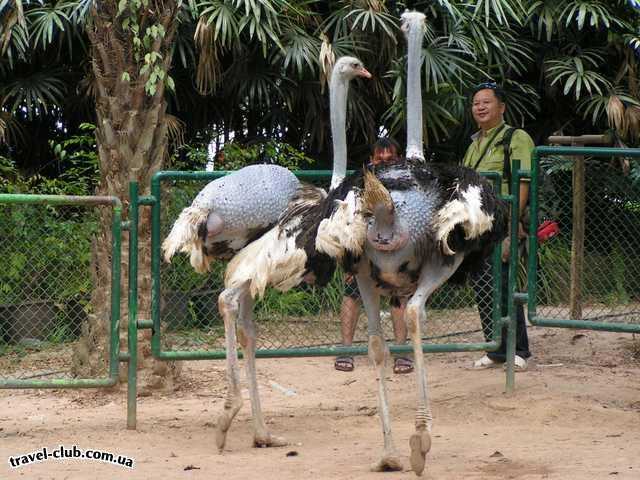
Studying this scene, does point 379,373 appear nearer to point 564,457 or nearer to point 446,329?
point 564,457

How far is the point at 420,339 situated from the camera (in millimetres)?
4953

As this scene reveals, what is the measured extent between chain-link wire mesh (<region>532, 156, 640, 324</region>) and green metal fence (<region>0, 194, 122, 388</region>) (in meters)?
2.77

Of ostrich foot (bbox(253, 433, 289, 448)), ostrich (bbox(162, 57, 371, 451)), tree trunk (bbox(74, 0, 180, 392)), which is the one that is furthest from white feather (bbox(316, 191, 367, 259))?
tree trunk (bbox(74, 0, 180, 392))

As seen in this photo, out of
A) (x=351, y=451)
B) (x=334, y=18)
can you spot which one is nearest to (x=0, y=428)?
(x=351, y=451)

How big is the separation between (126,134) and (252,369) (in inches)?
76.0

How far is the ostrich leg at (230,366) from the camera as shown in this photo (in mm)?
5496

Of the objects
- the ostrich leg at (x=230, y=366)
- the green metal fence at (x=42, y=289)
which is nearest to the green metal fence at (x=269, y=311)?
the green metal fence at (x=42, y=289)

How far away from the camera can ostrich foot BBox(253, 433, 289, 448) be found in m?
5.65

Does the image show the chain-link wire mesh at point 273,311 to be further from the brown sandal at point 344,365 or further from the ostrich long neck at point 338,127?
the ostrich long neck at point 338,127

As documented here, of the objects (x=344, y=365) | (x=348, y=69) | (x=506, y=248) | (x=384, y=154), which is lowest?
(x=344, y=365)

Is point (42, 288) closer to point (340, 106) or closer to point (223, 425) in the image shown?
point (223, 425)

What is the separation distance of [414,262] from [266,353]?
149cm

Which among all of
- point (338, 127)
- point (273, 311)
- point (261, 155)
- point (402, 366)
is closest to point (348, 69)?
point (338, 127)

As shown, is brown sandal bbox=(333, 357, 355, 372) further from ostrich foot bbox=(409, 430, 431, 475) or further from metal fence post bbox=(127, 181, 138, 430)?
ostrich foot bbox=(409, 430, 431, 475)
